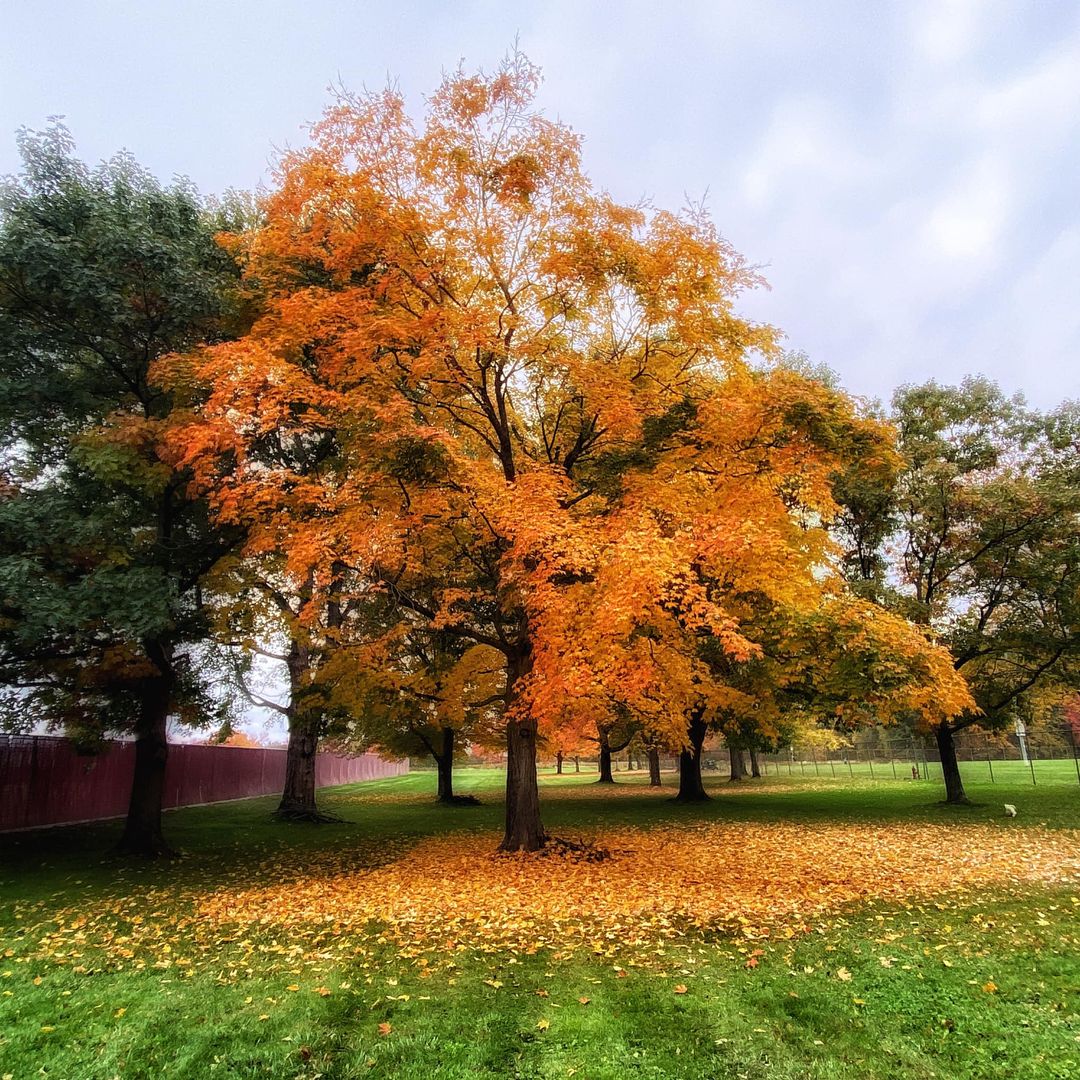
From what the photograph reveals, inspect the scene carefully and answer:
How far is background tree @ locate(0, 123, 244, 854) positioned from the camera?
9516 mm

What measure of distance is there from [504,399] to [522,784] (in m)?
6.58

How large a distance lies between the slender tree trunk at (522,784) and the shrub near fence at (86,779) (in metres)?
10.4

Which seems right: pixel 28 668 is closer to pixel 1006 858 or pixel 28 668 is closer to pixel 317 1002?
pixel 317 1002

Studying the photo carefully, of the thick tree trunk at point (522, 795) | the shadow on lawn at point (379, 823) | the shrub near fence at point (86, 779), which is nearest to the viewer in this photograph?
the shadow on lawn at point (379, 823)

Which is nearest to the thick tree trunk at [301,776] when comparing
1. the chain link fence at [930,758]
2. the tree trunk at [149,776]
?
the tree trunk at [149,776]

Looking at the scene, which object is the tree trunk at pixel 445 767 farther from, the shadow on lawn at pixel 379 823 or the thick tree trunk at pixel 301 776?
the thick tree trunk at pixel 301 776

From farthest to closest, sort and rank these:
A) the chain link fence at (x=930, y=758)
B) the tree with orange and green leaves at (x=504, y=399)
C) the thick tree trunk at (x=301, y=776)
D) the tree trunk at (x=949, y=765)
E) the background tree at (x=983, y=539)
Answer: the chain link fence at (x=930, y=758)
the tree trunk at (x=949, y=765)
the thick tree trunk at (x=301, y=776)
the background tree at (x=983, y=539)
the tree with orange and green leaves at (x=504, y=399)

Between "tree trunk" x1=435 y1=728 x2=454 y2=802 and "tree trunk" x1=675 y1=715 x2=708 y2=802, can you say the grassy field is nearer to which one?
"tree trunk" x1=675 y1=715 x2=708 y2=802

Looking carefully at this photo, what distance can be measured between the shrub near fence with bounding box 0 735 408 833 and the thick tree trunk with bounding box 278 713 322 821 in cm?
397

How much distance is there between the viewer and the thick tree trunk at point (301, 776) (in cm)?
1830

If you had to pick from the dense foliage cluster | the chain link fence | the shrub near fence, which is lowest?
the chain link fence

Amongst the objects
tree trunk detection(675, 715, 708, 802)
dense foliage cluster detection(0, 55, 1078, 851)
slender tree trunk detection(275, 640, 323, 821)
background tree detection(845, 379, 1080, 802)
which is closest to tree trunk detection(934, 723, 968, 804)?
background tree detection(845, 379, 1080, 802)

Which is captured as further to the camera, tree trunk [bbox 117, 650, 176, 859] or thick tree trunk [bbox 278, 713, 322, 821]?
thick tree trunk [bbox 278, 713, 322, 821]

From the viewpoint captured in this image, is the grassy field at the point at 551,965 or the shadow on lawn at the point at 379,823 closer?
the grassy field at the point at 551,965
